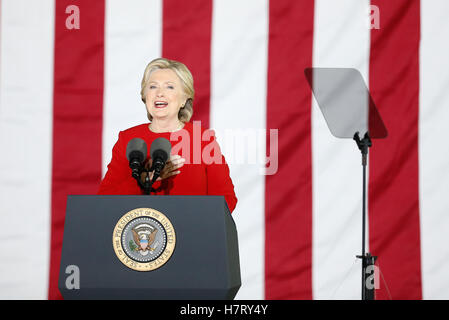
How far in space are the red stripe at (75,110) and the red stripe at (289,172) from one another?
77 cm

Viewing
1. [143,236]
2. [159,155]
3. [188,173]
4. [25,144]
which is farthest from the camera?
[25,144]

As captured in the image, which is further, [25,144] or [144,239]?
[25,144]

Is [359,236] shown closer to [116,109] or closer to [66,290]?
[116,109]

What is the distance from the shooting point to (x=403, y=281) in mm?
2469

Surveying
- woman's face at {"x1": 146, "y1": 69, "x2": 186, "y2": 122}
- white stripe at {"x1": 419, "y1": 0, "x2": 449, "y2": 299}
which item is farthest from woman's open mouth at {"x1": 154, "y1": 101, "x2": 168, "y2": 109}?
white stripe at {"x1": 419, "y1": 0, "x2": 449, "y2": 299}

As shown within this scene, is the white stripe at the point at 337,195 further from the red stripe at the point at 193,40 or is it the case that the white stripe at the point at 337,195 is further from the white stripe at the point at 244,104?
the red stripe at the point at 193,40

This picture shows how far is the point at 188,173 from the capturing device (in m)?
1.76

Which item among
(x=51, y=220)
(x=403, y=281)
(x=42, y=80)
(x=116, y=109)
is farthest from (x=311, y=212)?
(x=42, y=80)

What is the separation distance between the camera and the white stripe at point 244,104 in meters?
2.45

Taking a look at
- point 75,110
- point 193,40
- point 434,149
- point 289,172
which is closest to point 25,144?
point 75,110

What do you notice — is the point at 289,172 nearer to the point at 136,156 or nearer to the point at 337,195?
the point at 337,195

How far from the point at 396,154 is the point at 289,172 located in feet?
1.60

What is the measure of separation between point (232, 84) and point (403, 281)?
1157 millimetres

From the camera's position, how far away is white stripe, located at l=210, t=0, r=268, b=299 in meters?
2.45
